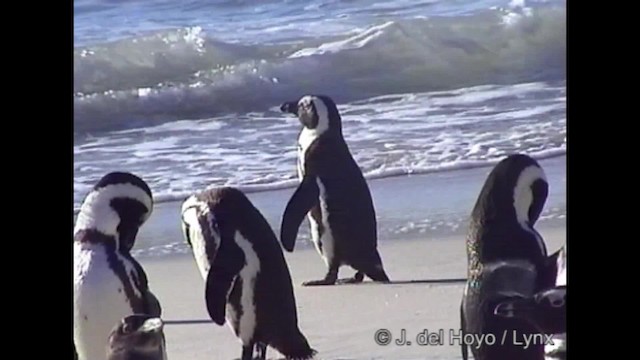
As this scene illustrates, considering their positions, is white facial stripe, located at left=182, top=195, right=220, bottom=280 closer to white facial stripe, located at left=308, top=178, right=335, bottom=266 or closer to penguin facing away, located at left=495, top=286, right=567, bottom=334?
white facial stripe, located at left=308, top=178, right=335, bottom=266

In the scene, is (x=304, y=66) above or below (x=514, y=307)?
above

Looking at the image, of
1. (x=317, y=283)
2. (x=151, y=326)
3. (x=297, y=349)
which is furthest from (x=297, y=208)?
(x=151, y=326)

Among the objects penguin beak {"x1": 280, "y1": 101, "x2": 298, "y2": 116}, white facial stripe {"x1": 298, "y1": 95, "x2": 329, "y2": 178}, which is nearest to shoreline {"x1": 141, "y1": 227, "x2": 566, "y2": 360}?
white facial stripe {"x1": 298, "y1": 95, "x2": 329, "y2": 178}

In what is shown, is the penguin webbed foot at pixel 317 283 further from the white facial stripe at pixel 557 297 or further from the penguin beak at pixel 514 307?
the white facial stripe at pixel 557 297

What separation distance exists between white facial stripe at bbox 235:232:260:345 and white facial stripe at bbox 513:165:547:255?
672mm

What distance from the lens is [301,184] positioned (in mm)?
3051

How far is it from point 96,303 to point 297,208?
0.57 m

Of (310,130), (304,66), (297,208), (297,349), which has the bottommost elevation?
(297,349)

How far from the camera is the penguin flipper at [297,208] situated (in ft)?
9.95

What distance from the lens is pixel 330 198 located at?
3.05 m

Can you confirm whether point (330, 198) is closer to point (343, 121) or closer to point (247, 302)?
point (343, 121)

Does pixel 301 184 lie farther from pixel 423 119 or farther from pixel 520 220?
pixel 520 220
